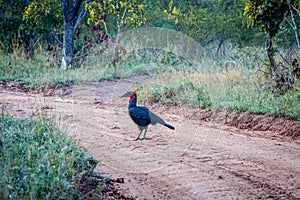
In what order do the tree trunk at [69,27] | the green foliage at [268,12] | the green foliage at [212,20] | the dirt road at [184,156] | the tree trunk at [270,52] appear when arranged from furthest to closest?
1. the green foliage at [212,20]
2. the tree trunk at [69,27]
3. the tree trunk at [270,52]
4. the green foliage at [268,12]
5. the dirt road at [184,156]

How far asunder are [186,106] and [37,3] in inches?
266

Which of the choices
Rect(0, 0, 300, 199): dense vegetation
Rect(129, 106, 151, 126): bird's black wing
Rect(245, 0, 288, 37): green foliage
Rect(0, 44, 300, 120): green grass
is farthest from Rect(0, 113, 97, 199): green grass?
Rect(245, 0, 288, 37): green foliage

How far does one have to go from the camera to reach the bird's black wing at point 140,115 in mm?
7035

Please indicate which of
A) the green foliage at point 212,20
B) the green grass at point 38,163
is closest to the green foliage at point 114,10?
the green foliage at point 212,20

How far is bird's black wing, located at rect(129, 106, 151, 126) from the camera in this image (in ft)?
23.1

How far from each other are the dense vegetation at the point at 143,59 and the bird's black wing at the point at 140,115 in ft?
5.10

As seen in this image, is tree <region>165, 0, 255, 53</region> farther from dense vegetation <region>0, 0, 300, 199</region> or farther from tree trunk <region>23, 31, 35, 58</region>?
tree trunk <region>23, 31, 35, 58</region>

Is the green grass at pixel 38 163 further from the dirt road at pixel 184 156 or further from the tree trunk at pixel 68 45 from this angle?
the tree trunk at pixel 68 45

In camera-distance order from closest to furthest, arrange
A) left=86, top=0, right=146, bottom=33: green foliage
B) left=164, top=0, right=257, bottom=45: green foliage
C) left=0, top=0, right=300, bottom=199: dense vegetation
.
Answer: left=0, top=0, right=300, bottom=199: dense vegetation
left=86, top=0, right=146, bottom=33: green foliage
left=164, top=0, right=257, bottom=45: green foliage

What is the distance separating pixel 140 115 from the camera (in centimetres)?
705

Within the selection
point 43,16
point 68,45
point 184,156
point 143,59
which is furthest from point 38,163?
point 143,59

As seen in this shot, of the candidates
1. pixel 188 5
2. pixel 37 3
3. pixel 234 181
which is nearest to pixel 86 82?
pixel 37 3

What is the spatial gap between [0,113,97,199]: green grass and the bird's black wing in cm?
156

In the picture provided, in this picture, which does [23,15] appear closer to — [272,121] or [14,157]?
[272,121]
